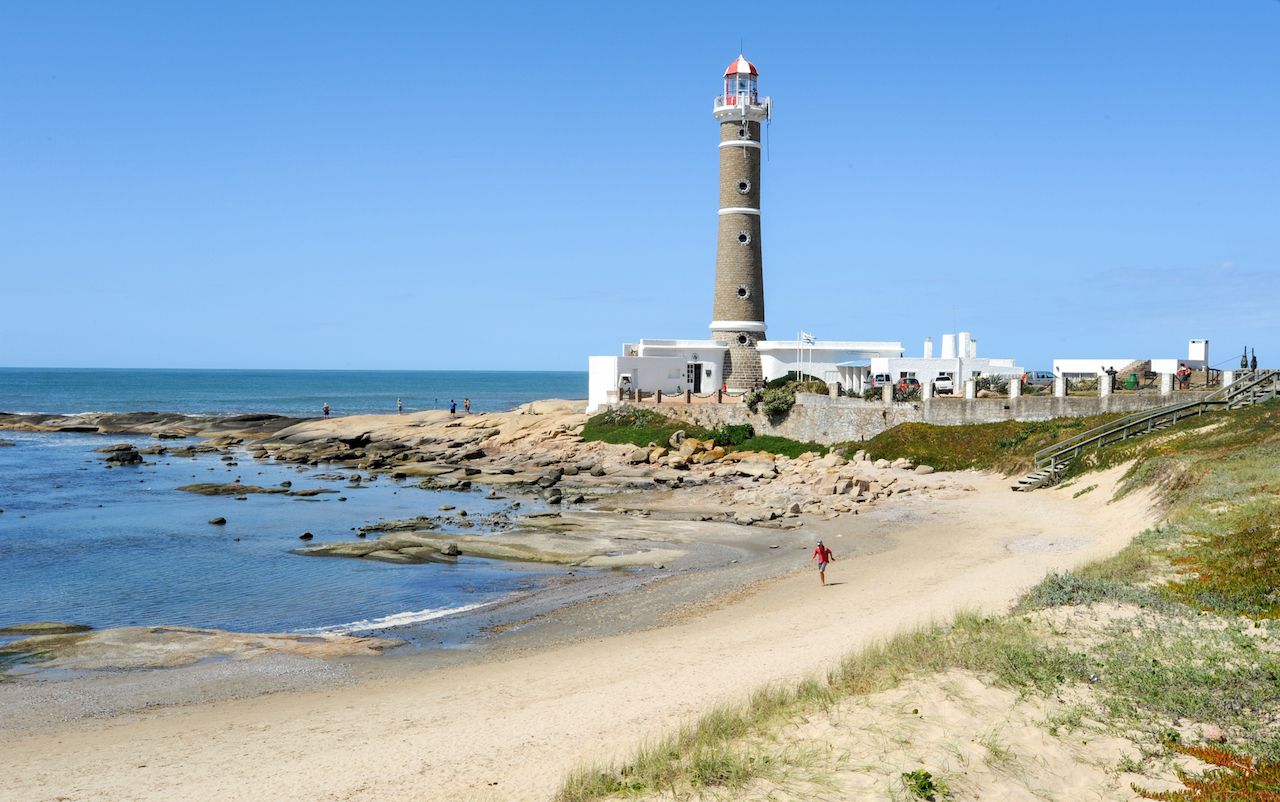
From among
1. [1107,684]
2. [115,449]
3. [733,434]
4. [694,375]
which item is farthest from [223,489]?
[1107,684]

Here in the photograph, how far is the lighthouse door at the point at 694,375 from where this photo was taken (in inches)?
2342

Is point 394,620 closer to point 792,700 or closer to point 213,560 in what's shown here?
point 213,560

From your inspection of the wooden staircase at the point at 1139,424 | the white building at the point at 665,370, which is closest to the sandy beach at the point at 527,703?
the wooden staircase at the point at 1139,424

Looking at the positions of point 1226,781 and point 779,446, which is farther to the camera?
point 779,446

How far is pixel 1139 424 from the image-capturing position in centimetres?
3419

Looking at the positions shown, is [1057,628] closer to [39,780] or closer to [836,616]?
[836,616]

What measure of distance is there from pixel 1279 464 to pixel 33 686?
25970 millimetres

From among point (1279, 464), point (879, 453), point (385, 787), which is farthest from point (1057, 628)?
point (879, 453)

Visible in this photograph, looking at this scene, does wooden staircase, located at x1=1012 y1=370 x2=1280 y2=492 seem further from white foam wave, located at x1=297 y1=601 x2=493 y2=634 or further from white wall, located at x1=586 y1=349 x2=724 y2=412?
white wall, located at x1=586 y1=349 x2=724 y2=412

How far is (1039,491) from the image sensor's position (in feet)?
108

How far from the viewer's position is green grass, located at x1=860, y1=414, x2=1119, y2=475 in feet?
120

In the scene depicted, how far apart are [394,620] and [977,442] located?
24.9m

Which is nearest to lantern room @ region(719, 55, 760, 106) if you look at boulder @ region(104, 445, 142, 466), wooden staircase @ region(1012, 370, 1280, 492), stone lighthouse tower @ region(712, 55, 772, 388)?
stone lighthouse tower @ region(712, 55, 772, 388)

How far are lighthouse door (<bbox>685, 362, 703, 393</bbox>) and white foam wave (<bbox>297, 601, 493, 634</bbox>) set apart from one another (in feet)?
121
